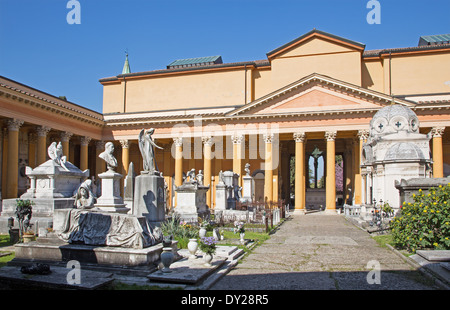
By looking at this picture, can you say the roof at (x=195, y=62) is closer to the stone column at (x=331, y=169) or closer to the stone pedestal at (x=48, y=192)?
the stone column at (x=331, y=169)

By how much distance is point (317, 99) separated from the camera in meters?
30.1

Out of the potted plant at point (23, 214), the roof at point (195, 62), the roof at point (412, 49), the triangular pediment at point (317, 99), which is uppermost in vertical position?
the roof at point (195, 62)

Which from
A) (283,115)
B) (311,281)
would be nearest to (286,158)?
(283,115)

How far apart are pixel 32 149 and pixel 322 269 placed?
2843 cm

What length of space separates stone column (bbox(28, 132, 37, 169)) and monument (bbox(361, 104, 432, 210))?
83.5ft

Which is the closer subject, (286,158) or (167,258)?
(167,258)

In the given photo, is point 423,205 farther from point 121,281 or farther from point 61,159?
point 61,159

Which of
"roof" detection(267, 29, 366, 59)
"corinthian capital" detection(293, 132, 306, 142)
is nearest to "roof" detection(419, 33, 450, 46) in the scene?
"roof" detection(267, 29, 366, 59)

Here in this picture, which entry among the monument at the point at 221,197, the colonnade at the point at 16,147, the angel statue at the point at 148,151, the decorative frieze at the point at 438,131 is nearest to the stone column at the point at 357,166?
the decorative frieze at the point at 438,131

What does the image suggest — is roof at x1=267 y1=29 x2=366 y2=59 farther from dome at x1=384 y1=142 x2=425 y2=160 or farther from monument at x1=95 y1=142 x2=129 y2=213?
monument at x1=95 y1=142 x2=129 y2=213

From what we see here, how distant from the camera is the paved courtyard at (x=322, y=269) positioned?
6859mm

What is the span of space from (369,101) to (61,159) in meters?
23.2

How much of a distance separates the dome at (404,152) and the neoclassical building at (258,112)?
10.3m

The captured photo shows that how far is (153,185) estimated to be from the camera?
11.8 meters
